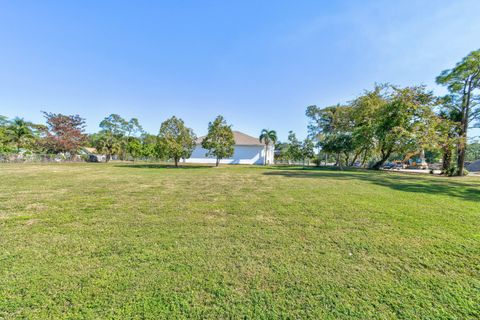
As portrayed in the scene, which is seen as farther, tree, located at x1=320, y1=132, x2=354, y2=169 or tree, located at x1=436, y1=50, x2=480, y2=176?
tree, located at x1=320, y1=132, x2=354, y2=169

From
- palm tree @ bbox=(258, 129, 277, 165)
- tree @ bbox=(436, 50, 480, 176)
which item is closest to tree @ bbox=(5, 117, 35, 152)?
palm tree @ bbox=(258, 129, 277, 165)

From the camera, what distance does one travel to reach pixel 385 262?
281 cm

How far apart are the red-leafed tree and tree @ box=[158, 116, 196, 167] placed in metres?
19.1

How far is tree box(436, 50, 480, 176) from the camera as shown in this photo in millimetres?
16075

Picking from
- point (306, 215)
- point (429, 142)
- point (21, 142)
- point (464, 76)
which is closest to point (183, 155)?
point (306, 215)

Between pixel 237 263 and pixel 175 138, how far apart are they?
75.1 feet

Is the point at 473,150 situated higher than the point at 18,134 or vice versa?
the point at 473,150

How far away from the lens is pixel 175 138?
2392cm

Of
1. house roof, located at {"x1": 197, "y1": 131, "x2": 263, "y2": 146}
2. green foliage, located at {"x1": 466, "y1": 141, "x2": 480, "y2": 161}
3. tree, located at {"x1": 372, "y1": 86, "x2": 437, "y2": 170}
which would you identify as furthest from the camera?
house roof, located at {"x1": 197, "y1": 131, "x2": 263, "y2": 146}

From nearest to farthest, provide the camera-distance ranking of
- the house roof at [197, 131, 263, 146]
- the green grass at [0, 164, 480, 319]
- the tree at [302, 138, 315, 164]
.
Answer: the green grass at [0, 164, 480, 319]
the tree at [302, 138, 315, 164]
the house roof at [197, 131, 263, 146]

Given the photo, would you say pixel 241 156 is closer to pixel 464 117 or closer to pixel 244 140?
pixel 244 140

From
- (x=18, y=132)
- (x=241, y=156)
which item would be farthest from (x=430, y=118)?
(x=18, y=132)

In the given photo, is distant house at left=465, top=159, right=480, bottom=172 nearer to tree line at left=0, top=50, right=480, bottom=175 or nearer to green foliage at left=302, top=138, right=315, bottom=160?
tree line at left=0, top=50, right=480, bottom=175

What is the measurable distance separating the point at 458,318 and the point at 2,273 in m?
4.96
